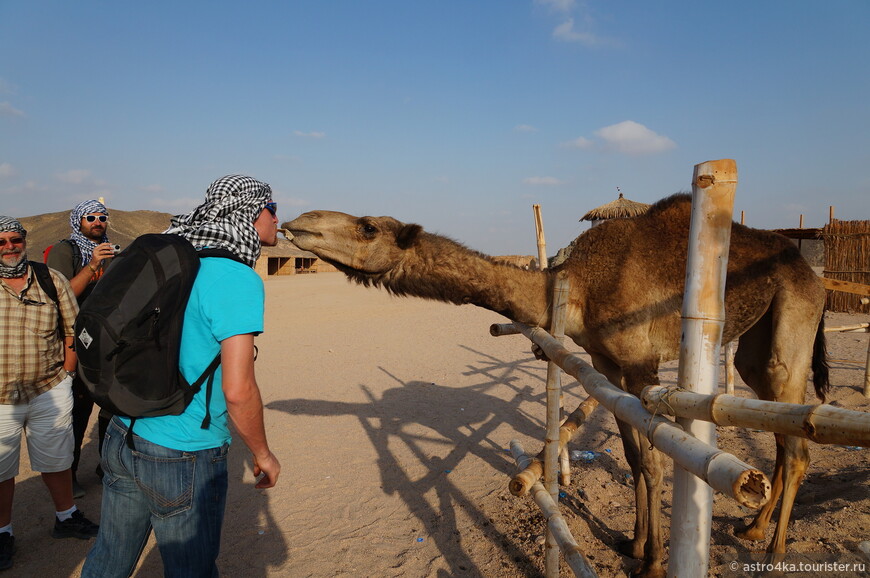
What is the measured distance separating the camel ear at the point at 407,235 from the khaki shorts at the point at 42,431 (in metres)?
2.88

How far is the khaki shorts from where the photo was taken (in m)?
3.49

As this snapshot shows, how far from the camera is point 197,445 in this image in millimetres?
2059

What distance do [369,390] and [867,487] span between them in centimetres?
686

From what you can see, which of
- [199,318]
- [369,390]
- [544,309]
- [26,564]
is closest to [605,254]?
[544,309]

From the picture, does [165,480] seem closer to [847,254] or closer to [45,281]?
[45,281]

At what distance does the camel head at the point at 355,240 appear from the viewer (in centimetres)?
312

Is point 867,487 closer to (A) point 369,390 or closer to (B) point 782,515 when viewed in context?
(B) point 782,515

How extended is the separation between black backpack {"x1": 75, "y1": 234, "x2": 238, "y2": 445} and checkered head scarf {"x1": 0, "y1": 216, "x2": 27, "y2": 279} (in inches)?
93.4

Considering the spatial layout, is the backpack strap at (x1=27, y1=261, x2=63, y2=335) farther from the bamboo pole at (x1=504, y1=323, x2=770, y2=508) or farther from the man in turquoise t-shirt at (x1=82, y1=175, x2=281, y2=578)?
the bamboo pole at (x1=504, y1=323, x2=770, y2=508)

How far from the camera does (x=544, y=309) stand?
11.5 feet

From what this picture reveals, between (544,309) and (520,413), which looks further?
(520,413)

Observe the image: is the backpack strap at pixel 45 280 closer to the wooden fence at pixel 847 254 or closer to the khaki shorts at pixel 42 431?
the khaki shorts at pixel 42 431

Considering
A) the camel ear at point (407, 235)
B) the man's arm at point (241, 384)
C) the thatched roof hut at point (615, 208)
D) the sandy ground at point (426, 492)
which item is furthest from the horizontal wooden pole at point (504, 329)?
the thatched roof hut at point (615, 208)

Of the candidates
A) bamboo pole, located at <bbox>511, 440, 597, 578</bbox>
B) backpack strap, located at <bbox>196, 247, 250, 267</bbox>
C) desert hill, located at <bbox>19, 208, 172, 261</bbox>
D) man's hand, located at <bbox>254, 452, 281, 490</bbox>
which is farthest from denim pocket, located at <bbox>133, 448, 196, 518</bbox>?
desert hill, located at <bbox>19, 208, 172, 261</bbox>
